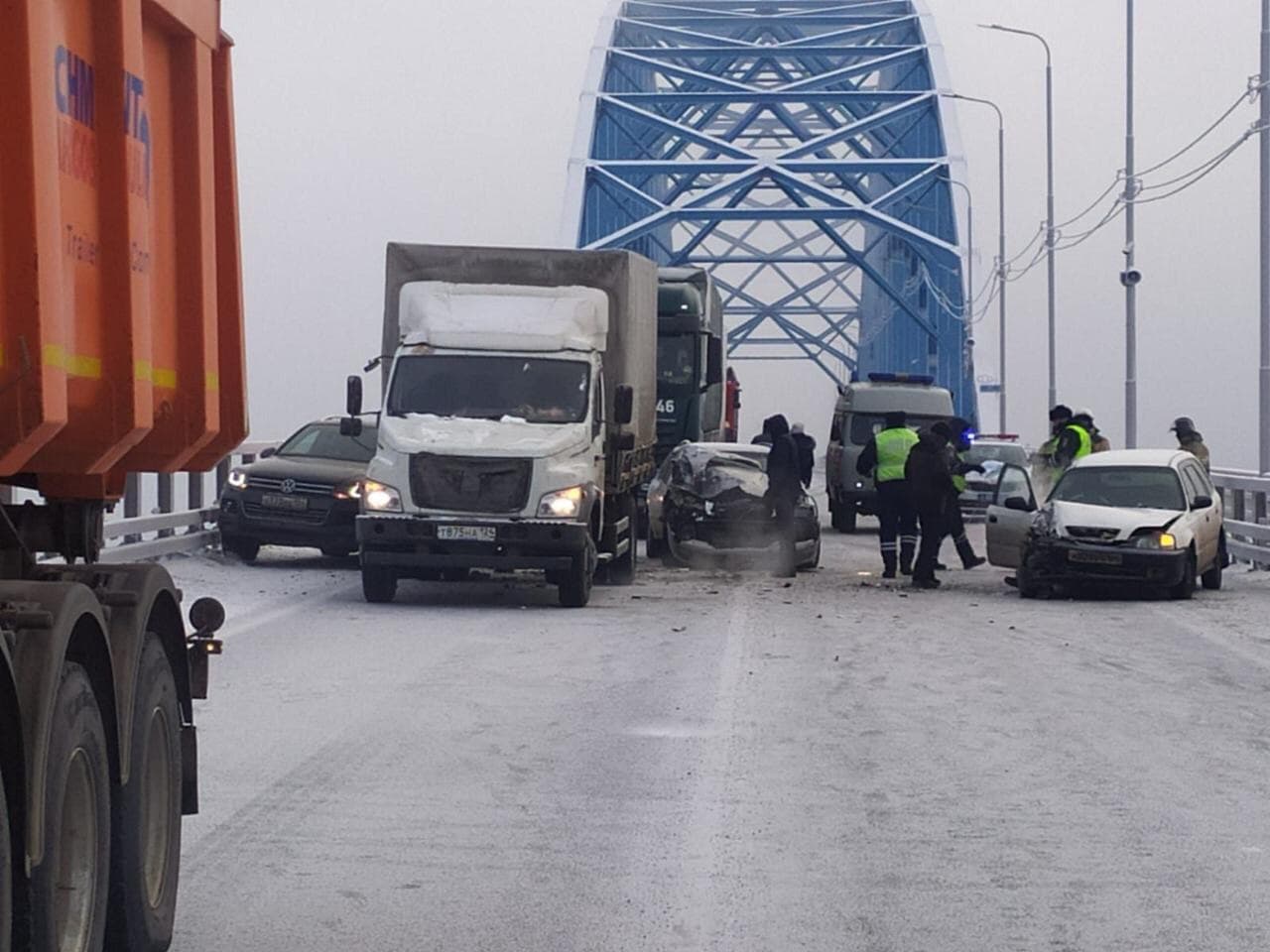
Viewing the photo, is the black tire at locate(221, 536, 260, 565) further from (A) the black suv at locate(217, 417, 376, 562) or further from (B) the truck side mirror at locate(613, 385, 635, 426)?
(B) the truck side mirror at locate(613, 385, 635, 426)

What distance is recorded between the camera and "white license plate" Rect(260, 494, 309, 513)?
80.3ft

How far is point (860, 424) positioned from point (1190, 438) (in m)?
12.6

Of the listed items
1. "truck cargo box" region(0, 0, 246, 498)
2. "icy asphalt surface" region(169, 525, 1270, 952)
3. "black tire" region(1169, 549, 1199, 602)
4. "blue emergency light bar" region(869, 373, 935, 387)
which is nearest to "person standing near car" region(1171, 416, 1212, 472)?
"black tire" region(1169, 549, 1199, 602)

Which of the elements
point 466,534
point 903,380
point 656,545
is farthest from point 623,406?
point 903,380

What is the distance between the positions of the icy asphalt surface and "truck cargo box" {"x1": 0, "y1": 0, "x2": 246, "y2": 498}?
4.94ft

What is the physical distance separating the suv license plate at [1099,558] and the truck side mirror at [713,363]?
10631 millimetres

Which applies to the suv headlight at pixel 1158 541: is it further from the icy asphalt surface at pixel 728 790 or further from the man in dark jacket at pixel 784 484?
the man in dark jacket at pixel 784 484

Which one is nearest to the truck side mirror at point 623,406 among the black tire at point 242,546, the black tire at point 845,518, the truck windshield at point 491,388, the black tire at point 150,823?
the truck windshield at point 491,388

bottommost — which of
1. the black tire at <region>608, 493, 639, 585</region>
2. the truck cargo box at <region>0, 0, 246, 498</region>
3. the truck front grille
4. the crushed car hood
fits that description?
the black tire at <region>608, 493, 639, 585</region>

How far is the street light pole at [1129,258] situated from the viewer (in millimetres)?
41531

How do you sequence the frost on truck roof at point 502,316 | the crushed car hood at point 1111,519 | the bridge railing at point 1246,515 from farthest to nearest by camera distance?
the bridge railing at point 1246,515 < the crushed car hood at point 1111,519 < the frost on truck roof at point 502,316

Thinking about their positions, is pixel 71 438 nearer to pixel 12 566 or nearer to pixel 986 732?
pixel 12 566

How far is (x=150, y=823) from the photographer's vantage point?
644cm

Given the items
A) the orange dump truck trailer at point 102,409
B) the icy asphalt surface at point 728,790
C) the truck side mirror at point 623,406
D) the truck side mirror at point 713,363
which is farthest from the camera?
the truck side mirror at point 713,363
